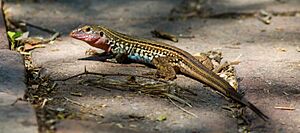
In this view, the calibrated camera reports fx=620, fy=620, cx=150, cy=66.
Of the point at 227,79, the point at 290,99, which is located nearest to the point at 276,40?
the point at 227,79

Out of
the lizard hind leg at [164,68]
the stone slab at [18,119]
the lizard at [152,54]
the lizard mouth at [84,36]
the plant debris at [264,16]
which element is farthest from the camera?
the plant debris at [264,16]

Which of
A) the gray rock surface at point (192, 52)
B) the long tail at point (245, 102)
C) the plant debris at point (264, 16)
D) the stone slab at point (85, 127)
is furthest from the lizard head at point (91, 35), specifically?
the plant debris at point (264, 16)

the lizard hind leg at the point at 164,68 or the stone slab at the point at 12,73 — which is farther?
the lizard hind leg at the point at 164,68

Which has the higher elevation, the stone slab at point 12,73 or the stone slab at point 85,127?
the stone slab at point 12,73

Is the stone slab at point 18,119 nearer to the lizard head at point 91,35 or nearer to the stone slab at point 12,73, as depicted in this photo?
the stone slab at point 12,73

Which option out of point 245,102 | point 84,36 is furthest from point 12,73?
point 245,102

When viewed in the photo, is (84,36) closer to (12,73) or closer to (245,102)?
(12,73)

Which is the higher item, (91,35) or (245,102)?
(91,35)

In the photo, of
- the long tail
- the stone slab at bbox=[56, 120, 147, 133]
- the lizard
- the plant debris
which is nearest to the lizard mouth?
the lizard
